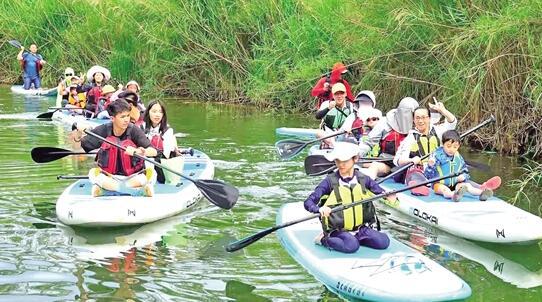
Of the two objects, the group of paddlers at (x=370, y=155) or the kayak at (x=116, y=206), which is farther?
the kayak at (x=116, y=206)

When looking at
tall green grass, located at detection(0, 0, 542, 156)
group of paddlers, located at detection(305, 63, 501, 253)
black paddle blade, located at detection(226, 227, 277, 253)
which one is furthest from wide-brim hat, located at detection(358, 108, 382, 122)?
black paddle blade, located at detection(226, 227, 277, 253)

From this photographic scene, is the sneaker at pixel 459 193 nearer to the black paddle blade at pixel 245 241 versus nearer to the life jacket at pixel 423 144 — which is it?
the life jacket at pixel 423 144

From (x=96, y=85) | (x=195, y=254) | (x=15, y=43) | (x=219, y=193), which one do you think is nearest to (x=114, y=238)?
(x=195, y=254)

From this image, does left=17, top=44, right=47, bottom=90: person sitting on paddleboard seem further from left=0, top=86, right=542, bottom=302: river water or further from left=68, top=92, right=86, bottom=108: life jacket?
left=0, top=86, right=542, bottom=302: river water

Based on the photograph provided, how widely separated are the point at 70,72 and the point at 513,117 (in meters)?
9.54

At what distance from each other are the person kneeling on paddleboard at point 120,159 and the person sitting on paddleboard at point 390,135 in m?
2.36

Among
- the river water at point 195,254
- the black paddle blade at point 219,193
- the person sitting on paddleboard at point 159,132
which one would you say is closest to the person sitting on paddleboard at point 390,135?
the river water at point 195,254

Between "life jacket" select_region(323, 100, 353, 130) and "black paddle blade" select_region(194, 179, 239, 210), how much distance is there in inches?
140

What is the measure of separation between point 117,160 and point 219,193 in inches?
38.3

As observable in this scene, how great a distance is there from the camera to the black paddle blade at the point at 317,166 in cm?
779

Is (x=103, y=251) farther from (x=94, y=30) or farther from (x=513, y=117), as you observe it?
(x=94, y=30)

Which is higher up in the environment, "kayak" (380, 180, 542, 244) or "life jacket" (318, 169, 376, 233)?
"life jacket" (318, 169, 376, 233)

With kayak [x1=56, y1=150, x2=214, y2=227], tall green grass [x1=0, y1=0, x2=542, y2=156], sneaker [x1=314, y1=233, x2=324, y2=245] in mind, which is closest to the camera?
sneaker [x1=314, y1=233, x2=324, y2=245]

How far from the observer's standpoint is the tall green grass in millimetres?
10750
